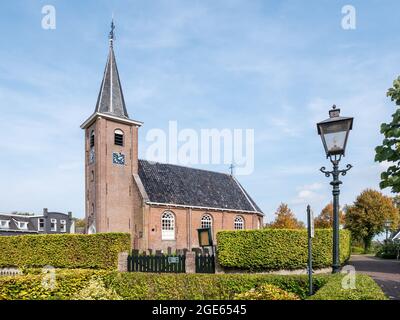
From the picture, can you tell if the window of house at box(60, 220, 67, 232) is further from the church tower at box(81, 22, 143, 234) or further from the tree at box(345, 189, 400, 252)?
the tree at box(345, 189, 400, 252)

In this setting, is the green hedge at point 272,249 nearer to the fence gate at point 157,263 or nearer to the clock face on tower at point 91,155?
the fence gate at point 157,263

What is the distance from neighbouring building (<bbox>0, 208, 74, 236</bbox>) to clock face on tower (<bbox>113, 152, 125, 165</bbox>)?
30.0 m

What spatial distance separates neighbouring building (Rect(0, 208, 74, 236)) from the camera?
2019 inches

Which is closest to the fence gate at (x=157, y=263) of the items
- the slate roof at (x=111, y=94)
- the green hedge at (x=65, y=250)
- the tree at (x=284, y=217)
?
the green hedge at (x=65, y=250)

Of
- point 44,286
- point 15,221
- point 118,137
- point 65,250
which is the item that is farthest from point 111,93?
point 15,221

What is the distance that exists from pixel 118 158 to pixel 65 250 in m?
11.6

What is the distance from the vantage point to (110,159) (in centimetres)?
3086

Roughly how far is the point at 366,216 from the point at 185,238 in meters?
30.4

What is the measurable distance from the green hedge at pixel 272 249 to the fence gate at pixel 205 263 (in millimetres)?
2309

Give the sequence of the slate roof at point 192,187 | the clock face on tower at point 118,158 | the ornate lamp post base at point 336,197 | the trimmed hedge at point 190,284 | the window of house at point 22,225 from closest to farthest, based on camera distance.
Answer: the ornate lamp post base at point 336,197 < the trimmed hedge at point 190,284 < the clock face on tower at point 118,158 < the slate roof at point 192,187 < the window of house at point 22,225

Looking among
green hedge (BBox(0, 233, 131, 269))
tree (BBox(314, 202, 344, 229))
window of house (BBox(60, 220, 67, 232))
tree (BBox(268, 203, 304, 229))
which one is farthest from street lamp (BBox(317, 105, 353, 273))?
window of house (BBox(60, 220, 67, 232))

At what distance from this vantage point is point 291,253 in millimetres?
16609

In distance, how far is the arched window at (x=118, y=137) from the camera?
31.6 m
